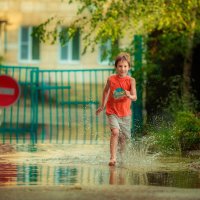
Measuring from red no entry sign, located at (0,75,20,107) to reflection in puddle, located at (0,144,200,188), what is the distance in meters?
0.88

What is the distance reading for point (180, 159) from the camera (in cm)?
1424

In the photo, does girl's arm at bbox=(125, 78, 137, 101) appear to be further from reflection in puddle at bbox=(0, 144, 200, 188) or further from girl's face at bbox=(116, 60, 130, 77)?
reflection in puddle at bbox=(0, 144, 200, 188)

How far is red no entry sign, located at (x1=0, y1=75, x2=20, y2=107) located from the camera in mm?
15117

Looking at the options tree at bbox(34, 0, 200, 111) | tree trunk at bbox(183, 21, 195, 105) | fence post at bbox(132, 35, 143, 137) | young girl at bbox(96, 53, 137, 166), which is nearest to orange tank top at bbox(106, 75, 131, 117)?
young girl at bbox(96, 53, 137, 166)

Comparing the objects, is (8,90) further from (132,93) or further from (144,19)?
(144,19)

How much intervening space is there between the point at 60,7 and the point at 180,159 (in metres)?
26.1

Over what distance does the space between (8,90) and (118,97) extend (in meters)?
2.43

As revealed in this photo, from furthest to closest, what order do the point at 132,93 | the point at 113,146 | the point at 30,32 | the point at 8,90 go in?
the point at 30,32 < the point at 8,90 < the point at 132,93 < the point at 113,146

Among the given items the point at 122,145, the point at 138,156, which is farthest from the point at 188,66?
the point at 122,145

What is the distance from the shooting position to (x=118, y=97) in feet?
44.2

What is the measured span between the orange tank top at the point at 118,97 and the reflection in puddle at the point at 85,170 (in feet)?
2.43

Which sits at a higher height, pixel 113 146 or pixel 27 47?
pixel 27 47

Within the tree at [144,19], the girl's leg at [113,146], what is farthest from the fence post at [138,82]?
the girl's leg at [113,146]

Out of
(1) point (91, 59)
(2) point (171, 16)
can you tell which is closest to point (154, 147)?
(2) point (171, 16)
